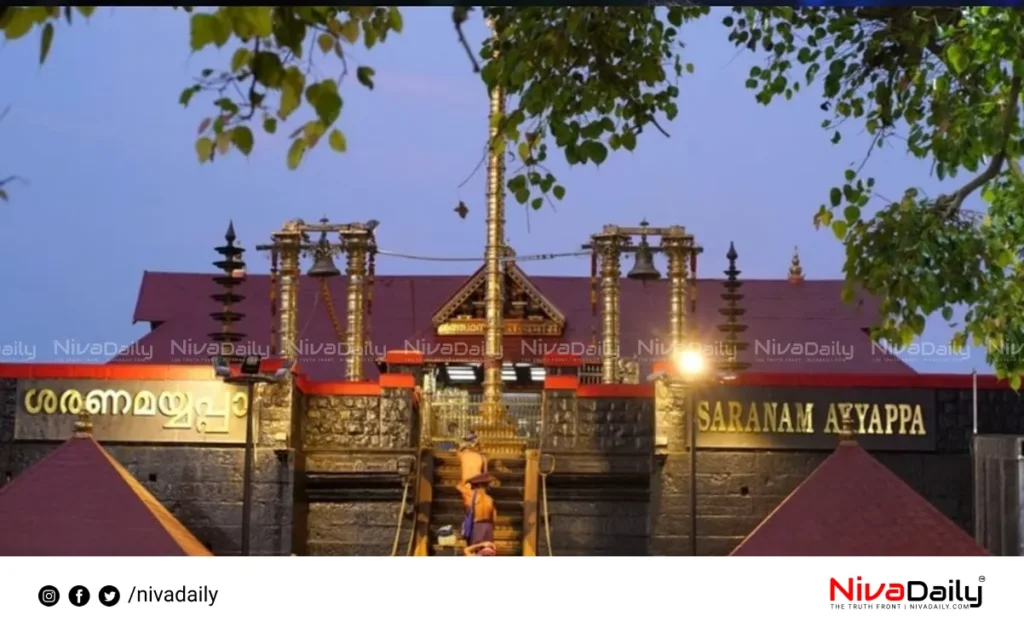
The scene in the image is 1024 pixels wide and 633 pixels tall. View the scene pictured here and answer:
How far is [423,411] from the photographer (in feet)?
65.0

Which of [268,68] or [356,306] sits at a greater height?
[356,306]

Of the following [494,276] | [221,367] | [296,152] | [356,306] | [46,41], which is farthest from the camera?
[356,306]

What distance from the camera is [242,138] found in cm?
599

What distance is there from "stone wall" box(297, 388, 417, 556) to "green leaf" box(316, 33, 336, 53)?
1222 cm

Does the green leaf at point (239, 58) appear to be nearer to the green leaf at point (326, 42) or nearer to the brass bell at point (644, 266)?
the green leaf at point (326, 42)

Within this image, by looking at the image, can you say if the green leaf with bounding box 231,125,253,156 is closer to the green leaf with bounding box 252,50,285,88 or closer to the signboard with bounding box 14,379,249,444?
the green leaf with bounding box 252,50,285,88

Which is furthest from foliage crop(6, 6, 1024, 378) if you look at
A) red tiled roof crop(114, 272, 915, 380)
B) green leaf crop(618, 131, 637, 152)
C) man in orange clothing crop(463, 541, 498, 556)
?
red tiled roof crop(114, 272, 915, 380)

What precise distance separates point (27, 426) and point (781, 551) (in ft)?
29.0

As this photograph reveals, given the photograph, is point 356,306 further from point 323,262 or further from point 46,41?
point 46,41

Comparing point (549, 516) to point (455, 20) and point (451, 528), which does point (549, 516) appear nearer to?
point (451, 528)

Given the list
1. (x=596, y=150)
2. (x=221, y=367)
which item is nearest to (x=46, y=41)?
(x=596, y=150)

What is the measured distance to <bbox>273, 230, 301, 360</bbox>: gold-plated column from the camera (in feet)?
66.0
